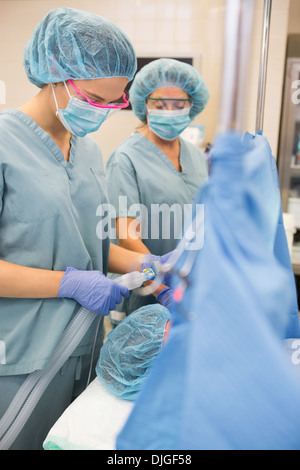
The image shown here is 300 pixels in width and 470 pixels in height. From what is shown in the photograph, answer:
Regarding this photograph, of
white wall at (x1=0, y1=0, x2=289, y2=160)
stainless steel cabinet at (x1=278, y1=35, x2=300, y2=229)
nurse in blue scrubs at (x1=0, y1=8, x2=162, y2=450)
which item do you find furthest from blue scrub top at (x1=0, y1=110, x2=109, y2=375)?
stainless steel cabinet at (x1=278, y1=35, x2=300, y2=229)

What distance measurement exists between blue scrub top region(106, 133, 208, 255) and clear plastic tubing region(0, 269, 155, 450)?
48 cm

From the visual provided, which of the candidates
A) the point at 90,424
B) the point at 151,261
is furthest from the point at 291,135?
the point at 90,424

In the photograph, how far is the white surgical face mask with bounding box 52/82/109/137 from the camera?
3.70ft

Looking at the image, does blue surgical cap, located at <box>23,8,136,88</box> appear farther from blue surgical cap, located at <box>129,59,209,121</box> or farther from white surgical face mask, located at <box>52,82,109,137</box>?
blue surgical cap, located at <box>129,59,209,121</box>

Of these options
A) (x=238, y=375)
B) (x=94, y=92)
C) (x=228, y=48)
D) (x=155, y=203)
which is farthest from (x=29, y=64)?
(x=238, y=375)

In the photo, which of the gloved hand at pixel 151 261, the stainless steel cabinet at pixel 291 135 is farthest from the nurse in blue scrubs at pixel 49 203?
the stainless steel cabinet at pixel 291 135

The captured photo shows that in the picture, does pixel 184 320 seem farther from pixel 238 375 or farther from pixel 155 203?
pixel 155 203

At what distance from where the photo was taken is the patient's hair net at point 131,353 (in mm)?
1033

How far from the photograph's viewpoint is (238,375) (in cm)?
48

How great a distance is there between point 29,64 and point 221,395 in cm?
110

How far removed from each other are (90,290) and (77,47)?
654 mm

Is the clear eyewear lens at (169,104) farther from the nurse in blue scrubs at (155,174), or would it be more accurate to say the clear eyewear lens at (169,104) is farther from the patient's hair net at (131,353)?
the patient's hair net at (131,353)

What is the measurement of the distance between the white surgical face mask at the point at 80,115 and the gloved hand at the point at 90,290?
41 cm

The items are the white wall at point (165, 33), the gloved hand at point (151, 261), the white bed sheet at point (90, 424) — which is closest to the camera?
the white bed sheet at point (90, 424)
